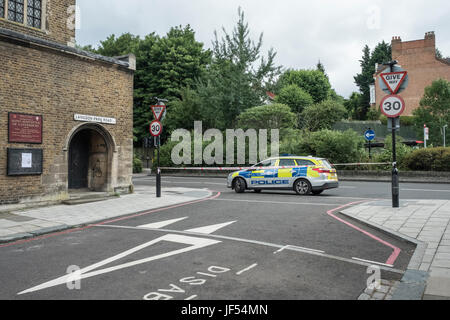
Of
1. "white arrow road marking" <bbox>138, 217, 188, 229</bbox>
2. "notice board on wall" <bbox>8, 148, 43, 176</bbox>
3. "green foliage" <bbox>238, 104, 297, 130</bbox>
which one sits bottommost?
"white arrow road marking" <bbox>138, 217, 188, 229</bbox>

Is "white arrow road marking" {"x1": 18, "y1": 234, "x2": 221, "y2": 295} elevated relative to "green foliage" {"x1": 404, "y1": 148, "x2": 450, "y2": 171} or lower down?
lower down

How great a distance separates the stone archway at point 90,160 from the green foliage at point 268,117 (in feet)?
49.1

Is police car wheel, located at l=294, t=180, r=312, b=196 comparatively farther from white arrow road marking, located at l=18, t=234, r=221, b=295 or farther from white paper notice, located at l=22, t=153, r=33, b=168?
white paper notice, located at l=22, t=153, r=33, b=168

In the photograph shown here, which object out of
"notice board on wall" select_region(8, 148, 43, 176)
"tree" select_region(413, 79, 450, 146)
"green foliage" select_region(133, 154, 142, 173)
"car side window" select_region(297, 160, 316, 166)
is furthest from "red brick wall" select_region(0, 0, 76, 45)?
"tree" select_region(413, 79, 450, 146)

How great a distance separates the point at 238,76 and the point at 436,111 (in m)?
22.5

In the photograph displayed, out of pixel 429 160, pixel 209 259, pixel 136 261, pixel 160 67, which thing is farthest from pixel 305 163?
pixel 160 67

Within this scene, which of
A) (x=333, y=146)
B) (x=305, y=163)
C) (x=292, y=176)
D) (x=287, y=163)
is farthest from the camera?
(x=333, y=146)

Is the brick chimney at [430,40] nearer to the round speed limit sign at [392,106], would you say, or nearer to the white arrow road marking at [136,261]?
the round speed limit sign at [392,106]

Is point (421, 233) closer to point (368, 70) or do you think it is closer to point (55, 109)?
point (55, 109)

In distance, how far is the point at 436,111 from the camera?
122ft

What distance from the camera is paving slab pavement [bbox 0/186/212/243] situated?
8181mm

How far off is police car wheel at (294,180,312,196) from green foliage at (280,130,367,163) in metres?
10.6

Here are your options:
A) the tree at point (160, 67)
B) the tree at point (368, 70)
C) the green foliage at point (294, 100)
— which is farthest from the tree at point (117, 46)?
the tree at point (368, 70)
